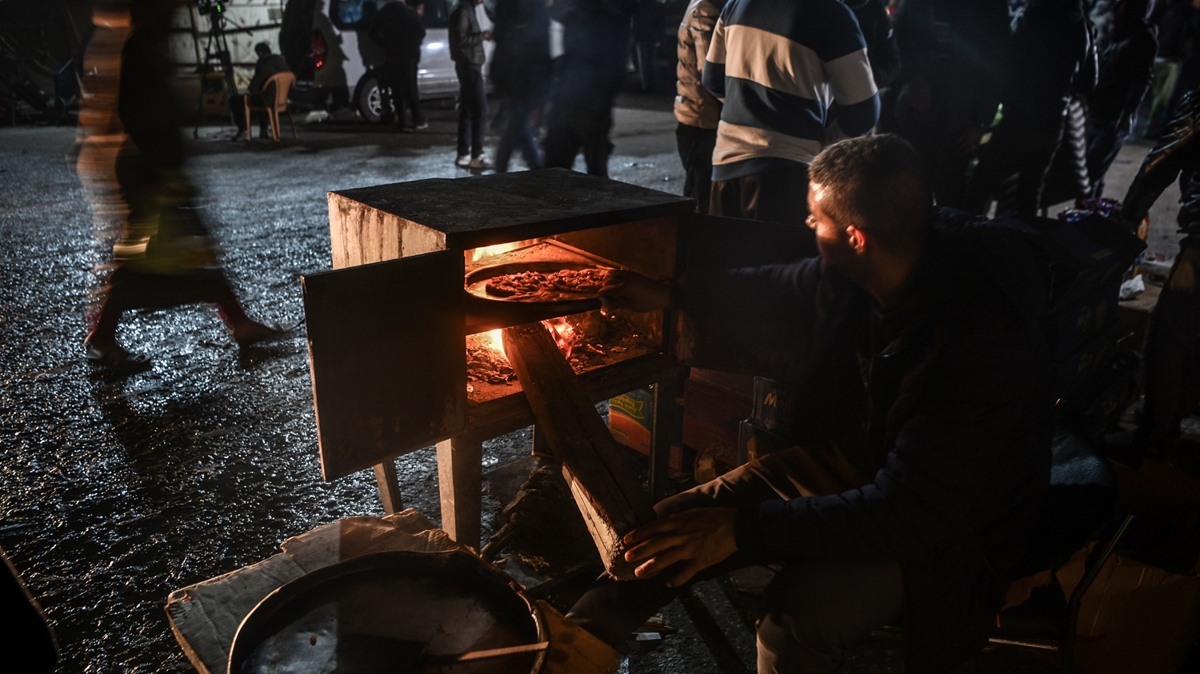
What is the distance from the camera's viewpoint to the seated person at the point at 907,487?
71.9 inches

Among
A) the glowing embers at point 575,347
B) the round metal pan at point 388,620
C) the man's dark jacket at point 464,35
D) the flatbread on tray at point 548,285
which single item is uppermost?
the man's dark jacket at point 464,35

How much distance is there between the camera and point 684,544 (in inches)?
76.6

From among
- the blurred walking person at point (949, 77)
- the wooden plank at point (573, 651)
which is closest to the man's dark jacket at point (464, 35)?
the blurred walking person at point (949, 77)

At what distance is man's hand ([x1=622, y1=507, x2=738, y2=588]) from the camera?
192cm

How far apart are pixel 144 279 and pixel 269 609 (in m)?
3.48

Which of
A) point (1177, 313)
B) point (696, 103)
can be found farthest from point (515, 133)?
point (1177, 313)

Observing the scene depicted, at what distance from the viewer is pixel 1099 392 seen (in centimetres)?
356

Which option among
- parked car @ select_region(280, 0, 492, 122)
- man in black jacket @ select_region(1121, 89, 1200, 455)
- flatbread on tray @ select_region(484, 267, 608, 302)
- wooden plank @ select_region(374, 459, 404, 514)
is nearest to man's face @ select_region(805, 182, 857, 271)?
flatbread on tray @ select_region(484, 267, 608, 302)

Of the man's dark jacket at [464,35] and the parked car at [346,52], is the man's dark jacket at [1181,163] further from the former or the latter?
the parked car at [346,52]

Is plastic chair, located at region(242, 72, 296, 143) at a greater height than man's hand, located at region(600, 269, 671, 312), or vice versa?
plastic chair, located at region(242, 72, 296, 143)

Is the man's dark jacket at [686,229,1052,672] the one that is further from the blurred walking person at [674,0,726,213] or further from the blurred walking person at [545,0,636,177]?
the blurred walking person at [545,0,636,177]

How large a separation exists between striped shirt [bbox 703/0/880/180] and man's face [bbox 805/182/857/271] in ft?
6.47

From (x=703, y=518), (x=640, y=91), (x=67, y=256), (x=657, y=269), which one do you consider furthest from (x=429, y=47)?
(x=703, y=518)

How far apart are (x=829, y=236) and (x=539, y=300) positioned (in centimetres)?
101
